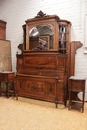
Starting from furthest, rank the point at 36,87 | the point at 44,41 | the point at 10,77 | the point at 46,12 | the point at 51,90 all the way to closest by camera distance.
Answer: the point at 46,12 < the point at 10,77 < the point at 44,41 < the point at 36,87 < the point at 51,90

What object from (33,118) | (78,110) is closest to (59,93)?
(78,110)

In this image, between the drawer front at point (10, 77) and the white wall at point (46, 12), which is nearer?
the white wall at point (46, 12)

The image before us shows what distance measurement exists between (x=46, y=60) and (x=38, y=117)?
1.32 meters

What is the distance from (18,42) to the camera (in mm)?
4180

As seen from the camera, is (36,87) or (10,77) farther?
(10,77)

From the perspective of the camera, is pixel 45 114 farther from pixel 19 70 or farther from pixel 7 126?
pixel 19 70

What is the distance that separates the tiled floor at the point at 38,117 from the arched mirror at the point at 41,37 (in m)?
1.44

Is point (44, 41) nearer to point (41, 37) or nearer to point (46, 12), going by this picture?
point (41, 37)

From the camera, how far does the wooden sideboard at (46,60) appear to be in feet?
9.52

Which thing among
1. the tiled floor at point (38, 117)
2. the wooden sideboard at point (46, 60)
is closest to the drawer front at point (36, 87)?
the wooden sideboard at point (46, 60)

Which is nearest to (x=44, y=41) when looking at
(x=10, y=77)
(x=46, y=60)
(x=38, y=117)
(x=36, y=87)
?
(x=46, y=60)

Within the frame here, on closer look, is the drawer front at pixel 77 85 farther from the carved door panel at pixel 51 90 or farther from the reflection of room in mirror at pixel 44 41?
the reflection of room in mirror at pixel 44 41

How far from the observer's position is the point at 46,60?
3082mm

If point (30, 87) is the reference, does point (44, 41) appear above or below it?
above
